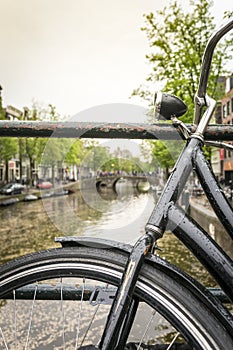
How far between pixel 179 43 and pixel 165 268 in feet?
49.9

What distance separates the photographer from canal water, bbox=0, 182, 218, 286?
3.85 ft

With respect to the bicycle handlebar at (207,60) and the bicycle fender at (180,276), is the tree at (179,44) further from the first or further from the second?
the bicycle fender at (180,276)

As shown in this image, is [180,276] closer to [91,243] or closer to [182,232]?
[182,232]

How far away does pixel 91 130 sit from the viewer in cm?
121

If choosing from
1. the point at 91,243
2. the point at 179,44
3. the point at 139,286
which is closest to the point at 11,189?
the point at 179,44

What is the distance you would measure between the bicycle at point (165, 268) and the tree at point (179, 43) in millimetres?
13914

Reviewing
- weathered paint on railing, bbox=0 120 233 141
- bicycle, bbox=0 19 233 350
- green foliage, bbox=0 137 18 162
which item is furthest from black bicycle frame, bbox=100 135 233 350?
green foliage, bbox=0 137 18 162

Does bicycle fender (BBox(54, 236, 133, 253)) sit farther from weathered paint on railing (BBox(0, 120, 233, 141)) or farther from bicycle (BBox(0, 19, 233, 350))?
weathered paint on railing (BBox(0, 120, 233, 141))

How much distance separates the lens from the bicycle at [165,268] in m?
0.74

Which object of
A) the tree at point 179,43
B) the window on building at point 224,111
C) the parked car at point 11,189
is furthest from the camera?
the window on building at point 224,111

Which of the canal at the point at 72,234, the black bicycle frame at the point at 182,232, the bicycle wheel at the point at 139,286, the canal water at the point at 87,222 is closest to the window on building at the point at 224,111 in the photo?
the canal water at the point at 87,222

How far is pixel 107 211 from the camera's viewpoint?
121 centimetres

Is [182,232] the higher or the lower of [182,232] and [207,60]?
the lower

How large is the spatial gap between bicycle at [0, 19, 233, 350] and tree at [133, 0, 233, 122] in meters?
13.9
